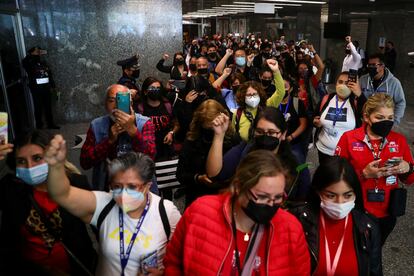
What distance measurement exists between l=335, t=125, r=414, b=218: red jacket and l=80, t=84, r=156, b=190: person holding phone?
1.51 metres

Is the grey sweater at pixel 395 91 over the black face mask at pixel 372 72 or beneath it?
beneath

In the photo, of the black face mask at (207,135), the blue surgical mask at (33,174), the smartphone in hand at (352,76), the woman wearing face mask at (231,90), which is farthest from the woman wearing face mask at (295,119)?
the blue surgical mask at (33,174)

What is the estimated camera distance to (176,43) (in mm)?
7891

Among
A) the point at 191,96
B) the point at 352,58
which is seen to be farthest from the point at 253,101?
the point at 352,58

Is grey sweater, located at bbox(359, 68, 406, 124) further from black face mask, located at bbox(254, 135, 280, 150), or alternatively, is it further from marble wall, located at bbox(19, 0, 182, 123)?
marble wall, located at bbox(19, 0, 182, 123)

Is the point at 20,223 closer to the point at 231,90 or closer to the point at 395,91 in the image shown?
the point at 231,90

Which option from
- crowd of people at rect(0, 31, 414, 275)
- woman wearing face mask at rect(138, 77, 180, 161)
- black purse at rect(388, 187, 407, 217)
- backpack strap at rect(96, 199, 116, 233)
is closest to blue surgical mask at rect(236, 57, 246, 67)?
woman wearing face mask at rect(138, 77, 180, 161)

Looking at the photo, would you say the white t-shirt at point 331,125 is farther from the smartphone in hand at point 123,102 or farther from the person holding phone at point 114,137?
the smartphone in hand at point 123,102

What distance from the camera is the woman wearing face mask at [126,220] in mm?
1732

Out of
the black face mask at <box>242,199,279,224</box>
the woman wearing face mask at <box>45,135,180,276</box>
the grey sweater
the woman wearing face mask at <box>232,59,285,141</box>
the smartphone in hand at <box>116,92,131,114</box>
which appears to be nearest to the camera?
the black face mask at <box>242,199,279,224</box>

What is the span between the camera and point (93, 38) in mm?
7613

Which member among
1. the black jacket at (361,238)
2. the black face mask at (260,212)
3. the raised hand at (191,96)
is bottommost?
the black jacket at (361,238)

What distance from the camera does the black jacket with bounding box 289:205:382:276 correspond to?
181 cm

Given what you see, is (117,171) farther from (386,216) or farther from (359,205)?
(386,216)
